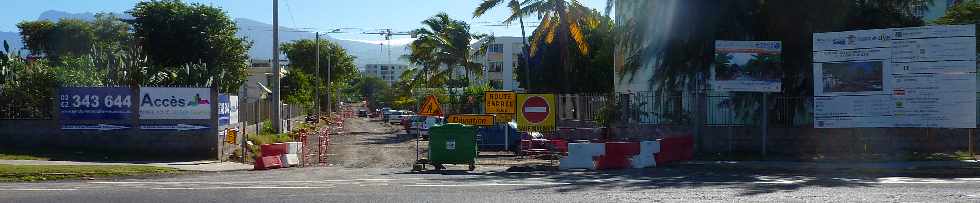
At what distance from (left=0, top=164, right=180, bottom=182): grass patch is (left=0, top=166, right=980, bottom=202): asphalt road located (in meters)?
0.97

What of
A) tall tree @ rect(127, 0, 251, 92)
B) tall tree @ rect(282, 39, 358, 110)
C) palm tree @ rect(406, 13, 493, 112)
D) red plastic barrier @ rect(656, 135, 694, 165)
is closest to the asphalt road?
red plastic barrier @ rect(656, 135, 694, 165)

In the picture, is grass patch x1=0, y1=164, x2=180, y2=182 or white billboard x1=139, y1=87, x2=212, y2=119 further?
white billboard x1=139, y1=87, x2=212, y2=119

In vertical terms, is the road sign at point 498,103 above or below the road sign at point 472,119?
above

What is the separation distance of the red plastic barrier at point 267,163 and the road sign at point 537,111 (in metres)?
6.52

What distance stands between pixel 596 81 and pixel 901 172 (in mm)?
45712

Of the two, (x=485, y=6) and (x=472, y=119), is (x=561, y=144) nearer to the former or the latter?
(x=472, y=119)

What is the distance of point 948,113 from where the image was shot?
2166 centimetres

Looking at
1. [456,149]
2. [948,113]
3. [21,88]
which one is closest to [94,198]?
[456,149]

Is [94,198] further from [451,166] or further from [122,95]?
[122,95]

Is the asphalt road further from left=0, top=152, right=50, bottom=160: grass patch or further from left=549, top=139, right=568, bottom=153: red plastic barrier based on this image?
left=549, top=139, right=568, bottom=153: red plastic barrier

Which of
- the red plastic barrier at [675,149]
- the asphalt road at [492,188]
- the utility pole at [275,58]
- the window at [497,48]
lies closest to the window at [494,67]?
the window at [497,48]

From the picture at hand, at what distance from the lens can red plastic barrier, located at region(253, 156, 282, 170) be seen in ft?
66.9

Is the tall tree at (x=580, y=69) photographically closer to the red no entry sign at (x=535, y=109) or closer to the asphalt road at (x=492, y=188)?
the red no entry sign at (x=535, y=109)

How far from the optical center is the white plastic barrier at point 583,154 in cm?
2020
